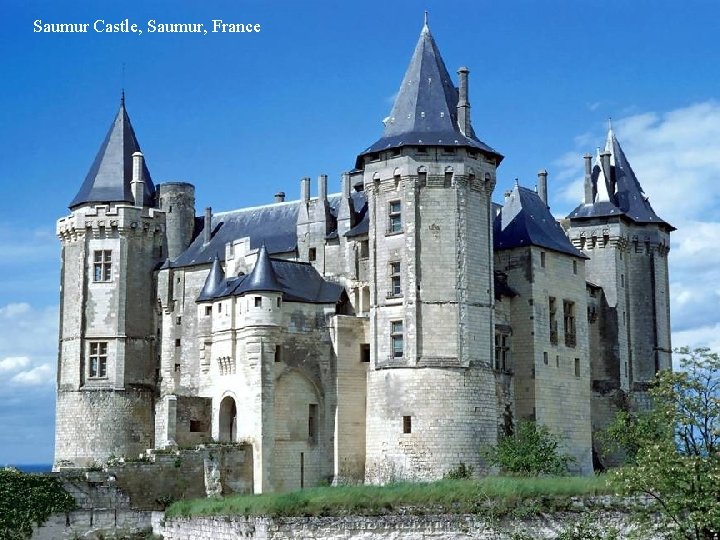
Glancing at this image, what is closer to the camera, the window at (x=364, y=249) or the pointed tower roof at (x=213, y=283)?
the window at (x=364, y=249)

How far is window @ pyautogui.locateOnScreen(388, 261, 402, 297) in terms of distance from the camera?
151 ft

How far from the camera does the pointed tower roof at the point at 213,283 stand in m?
50.0

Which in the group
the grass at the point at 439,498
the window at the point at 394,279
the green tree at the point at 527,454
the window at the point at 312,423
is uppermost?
the window at the point at 394,279

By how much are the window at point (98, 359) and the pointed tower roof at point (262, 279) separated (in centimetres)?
1026

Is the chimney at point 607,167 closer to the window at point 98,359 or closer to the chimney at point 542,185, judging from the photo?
the chimney at point 542,185

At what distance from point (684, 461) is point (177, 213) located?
1370 inches

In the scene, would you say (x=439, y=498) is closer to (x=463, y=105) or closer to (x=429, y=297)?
(x=429, y=297)

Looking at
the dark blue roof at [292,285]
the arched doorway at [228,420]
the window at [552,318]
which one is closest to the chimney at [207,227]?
the dark blue roof at [292,285]

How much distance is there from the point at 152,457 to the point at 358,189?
15.1m

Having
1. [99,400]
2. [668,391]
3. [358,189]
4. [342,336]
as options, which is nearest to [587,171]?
[358,189]

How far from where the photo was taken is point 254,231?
56.7 metres

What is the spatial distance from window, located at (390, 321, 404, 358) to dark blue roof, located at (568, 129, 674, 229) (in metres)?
15.2

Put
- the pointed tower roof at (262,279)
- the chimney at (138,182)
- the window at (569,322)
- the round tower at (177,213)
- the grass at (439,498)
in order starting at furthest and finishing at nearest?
the round tower at (177,213)
the chimney at (138,182)
the window at (569,322)
the pointed tower roof at (262,279)
the grass at (439,498)

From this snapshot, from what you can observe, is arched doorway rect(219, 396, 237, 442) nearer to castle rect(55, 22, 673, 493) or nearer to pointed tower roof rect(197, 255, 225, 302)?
castle rect(55, 22, 673, 493)
